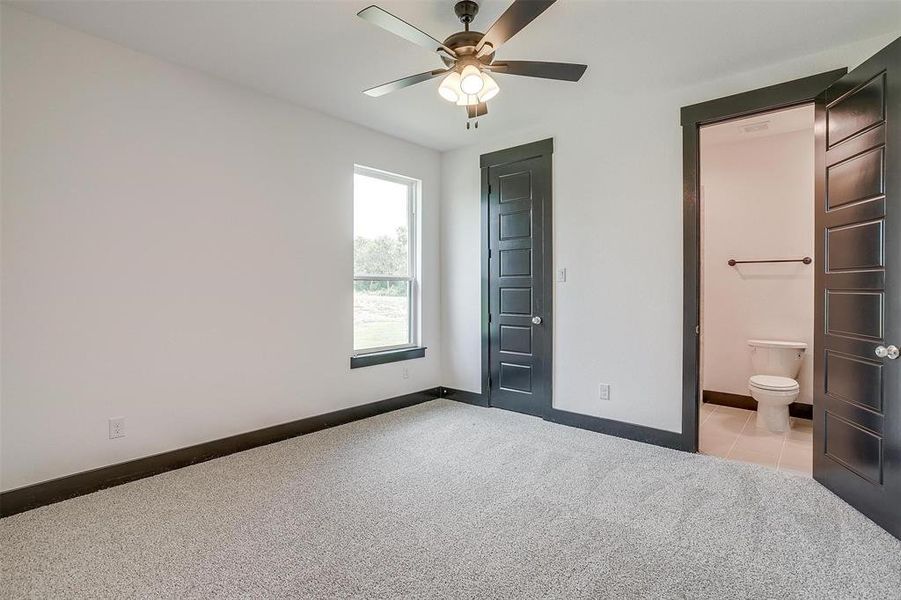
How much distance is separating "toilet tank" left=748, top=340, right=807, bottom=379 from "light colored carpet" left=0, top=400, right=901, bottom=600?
5.19ft

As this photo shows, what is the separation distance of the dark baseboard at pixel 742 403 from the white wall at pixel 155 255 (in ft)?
12.1

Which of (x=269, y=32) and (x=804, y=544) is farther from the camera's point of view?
(x=269, y=32)

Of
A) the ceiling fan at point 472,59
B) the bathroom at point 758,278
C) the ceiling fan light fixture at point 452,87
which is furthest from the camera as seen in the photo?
the bathroom at point 758,278

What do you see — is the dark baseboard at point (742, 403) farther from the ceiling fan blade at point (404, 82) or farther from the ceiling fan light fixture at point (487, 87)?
the ceiling fan blade at point (404, 82)

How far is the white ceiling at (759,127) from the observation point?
3.73 m

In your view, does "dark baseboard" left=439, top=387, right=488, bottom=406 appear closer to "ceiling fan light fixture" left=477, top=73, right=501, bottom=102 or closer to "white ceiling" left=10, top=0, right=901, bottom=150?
"white ceiling" left=10, top=0, right=901, bottom=150

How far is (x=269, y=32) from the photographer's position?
2.54 m

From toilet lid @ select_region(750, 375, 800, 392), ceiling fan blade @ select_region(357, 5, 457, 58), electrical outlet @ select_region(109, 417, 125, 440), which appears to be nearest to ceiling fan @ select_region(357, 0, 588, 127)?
ceiling fan blade @ select_region(357, 5, 457, 58)

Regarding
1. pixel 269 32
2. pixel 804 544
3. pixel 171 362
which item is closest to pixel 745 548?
pixel 804 544

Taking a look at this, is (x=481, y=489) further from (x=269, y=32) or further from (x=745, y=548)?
(x=269, y=32)

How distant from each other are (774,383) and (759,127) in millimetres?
2220

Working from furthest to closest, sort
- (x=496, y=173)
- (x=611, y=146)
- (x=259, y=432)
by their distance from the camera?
(x=496, y=173), (x=611, y=146), (x=259, y=432)

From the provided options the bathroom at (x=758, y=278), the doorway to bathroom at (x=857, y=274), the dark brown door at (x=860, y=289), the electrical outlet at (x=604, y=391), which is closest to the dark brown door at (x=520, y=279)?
the electrical outlet at (x=604, y=391)

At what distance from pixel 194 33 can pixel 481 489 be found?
3.06m
